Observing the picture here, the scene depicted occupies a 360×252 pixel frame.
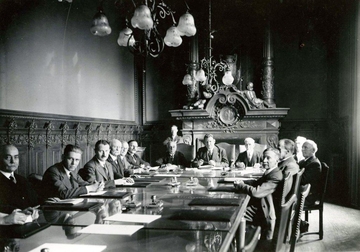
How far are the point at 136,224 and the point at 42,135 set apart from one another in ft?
13.2

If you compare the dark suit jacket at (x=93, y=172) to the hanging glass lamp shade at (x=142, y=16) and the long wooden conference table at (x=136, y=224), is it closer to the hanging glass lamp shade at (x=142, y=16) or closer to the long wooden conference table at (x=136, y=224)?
the long wooden conference table at (x=136, y=224)

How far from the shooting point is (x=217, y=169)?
5.87 m

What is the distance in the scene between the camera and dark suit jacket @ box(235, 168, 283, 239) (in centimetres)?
352

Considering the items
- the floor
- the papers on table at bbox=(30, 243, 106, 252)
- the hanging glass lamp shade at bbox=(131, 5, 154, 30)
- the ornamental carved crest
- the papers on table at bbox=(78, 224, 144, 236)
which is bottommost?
the floor

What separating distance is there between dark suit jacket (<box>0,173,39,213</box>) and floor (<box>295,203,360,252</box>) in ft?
10.2

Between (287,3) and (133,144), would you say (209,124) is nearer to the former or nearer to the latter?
(133,144)

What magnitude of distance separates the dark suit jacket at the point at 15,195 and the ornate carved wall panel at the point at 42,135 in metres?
1.52

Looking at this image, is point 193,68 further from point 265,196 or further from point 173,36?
point 265,196

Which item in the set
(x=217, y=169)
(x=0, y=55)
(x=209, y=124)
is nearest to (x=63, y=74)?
(x=0, y=55)

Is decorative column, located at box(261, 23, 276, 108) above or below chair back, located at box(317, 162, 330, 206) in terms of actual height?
above

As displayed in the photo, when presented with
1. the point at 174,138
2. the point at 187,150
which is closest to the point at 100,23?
the point at 187,150

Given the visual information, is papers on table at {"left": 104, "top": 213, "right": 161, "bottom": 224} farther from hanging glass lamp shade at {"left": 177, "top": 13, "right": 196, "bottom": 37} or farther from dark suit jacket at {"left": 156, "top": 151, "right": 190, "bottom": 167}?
dark suit jacket at {"left": 156, "top": 151, "right": 190, "bottom": 167}

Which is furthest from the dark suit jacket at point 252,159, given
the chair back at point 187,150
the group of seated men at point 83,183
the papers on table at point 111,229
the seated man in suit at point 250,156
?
the papers on table at point 111,229

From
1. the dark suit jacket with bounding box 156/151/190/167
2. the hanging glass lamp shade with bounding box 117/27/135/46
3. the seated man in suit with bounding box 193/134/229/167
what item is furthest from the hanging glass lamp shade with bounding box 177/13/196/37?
the dark suit jacket with bounding box 156/151/190/167
